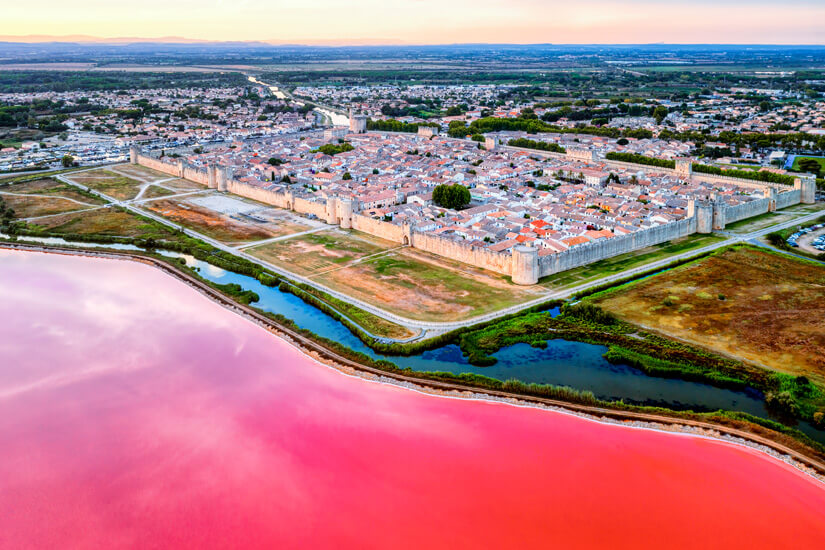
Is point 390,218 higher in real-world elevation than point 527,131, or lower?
lower

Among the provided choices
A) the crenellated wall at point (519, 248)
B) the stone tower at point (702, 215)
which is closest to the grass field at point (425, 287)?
the crenellated wall at point (519, 248)

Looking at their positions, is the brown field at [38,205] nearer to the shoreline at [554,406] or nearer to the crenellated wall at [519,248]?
the crenellated wall at [519,248]

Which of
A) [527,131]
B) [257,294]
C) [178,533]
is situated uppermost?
[527,131]

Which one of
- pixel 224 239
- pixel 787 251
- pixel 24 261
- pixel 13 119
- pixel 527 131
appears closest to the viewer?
pixel 787 251

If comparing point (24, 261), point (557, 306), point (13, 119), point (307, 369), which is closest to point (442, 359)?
point (307, 369)

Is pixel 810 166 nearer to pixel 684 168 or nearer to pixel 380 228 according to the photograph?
pixel 684 168

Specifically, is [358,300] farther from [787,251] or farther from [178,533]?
[787,251]

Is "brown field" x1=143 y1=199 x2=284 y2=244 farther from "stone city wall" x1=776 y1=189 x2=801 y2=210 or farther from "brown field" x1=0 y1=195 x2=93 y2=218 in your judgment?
"stone city wall" x1=776 y1=189 x2=801 y2=210
